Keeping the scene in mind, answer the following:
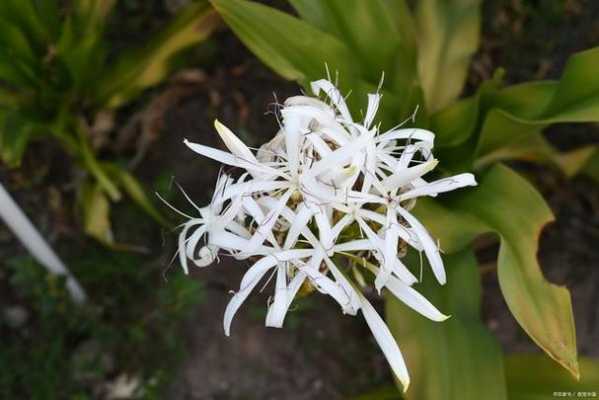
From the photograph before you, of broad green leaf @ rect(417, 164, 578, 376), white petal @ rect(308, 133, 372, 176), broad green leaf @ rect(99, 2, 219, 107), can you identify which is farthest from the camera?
broad green leaf @ rect(99, 2, 219, 107)

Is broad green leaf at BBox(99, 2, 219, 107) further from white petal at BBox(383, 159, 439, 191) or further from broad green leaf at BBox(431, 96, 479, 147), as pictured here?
white petal at BBox(383, 159, 439, 191)

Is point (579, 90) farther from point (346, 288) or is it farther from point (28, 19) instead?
point (28, 19)

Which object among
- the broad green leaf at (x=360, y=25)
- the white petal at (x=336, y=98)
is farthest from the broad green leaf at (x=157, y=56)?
the white petal at (x=336, y=98)

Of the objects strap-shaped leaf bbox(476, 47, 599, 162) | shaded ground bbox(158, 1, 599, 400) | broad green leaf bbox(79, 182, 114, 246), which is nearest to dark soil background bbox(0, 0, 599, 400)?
shaded ground bbox(158, 1, 599, 400)

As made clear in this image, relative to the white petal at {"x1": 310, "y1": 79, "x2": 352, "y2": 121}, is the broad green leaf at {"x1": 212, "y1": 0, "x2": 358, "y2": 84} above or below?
above

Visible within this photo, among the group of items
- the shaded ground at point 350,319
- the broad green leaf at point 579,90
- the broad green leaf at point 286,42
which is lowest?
the shaded ground at point 350,319

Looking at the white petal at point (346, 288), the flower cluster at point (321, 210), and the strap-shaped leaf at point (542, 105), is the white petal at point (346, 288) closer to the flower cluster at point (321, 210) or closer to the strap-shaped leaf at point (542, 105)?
the flower cluster at point (321, 210)

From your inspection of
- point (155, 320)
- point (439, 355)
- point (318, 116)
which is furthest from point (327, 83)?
point (155, 320)
